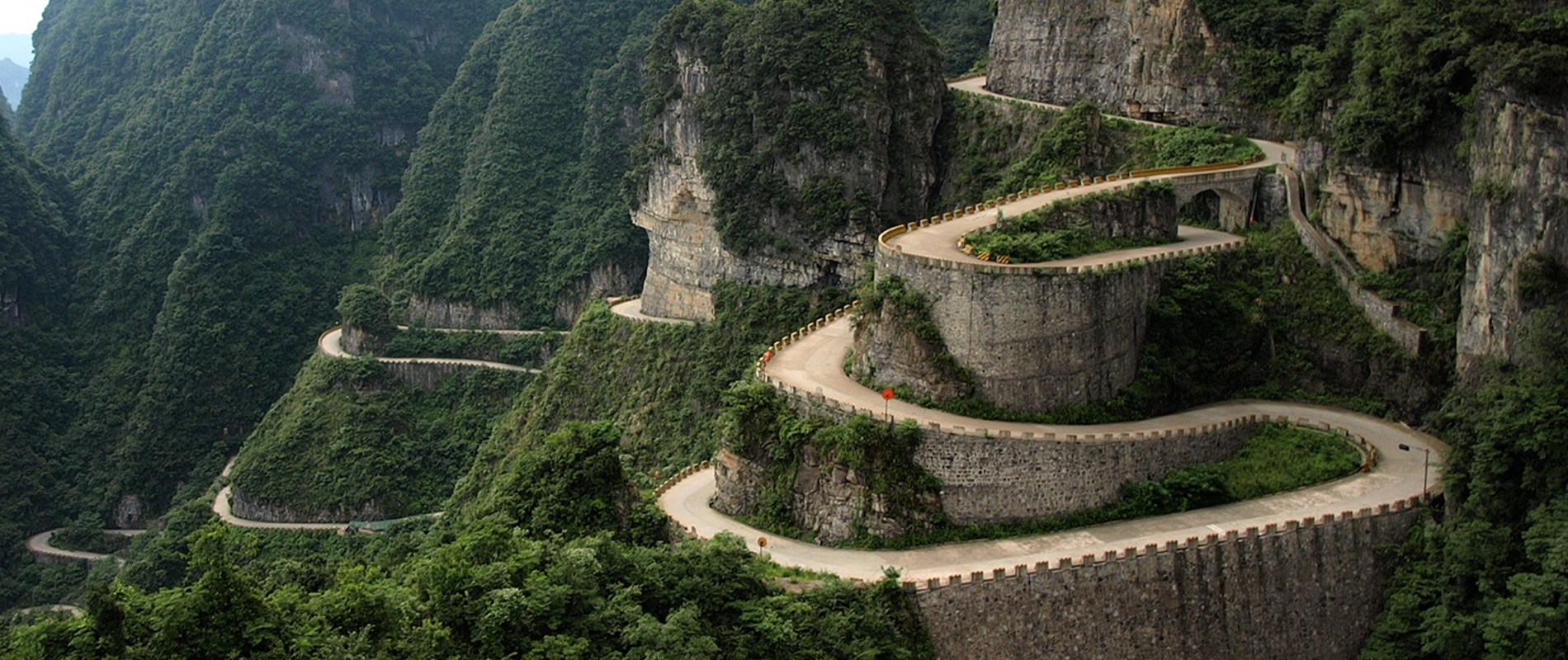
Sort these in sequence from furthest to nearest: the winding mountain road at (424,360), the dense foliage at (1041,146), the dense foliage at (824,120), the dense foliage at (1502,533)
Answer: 1. the winding mountain road at (424,360)
2. the dense foliage at (824,120)
3. the dense foliage at (1041,146)
4. the dense foliage at (1502,533)

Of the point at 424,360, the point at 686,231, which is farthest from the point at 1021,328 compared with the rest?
the point at 424,360

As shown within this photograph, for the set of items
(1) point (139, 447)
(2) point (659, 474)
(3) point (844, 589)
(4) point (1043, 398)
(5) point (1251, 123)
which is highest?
(5) point (1251, 123)

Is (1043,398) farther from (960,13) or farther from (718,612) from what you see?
(960,13)

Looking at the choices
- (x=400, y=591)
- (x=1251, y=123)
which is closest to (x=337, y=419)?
(x=1251, y=123)

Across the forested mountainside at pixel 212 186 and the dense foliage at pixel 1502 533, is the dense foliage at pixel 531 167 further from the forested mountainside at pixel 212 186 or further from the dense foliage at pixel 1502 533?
the dense foliage at pixel 1502 533

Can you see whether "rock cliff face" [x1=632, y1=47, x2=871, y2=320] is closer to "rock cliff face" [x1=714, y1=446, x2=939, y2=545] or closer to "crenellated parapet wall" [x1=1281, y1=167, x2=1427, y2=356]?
"crenellated parapet wall" [x1=1281, y1=167, x2=1427, y2=356]

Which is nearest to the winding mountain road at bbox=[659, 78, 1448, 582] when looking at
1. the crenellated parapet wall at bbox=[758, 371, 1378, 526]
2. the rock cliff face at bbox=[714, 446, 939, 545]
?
the crenellated parapet wall at bbox=[758, 371, 1378, 526]

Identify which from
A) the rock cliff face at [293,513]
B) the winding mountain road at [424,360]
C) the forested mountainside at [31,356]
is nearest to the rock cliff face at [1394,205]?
the rock cliff face at [293,513]
